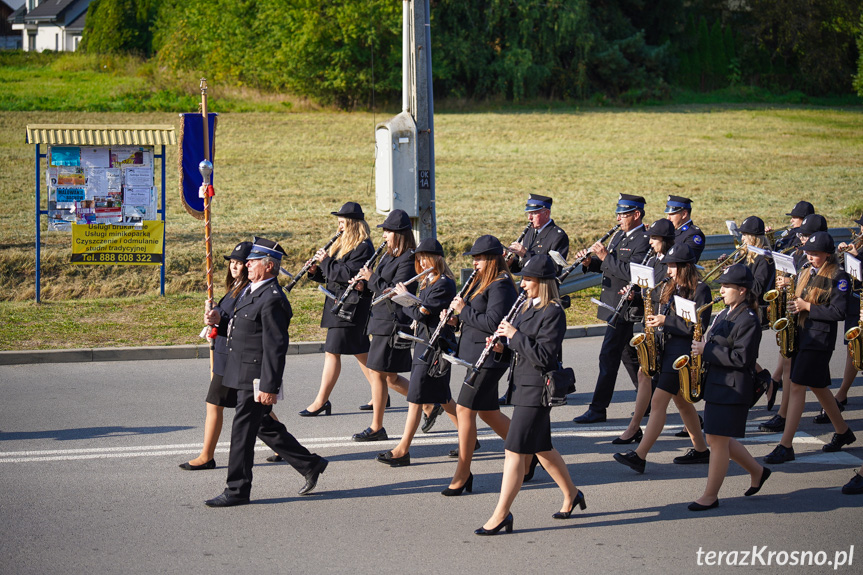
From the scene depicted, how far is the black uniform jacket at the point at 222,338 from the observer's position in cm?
718

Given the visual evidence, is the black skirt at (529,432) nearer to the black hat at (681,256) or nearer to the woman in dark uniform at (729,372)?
the woman in dark uniform at (729,372)

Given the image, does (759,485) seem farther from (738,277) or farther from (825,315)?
(825,315)

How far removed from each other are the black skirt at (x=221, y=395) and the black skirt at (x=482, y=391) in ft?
5.83

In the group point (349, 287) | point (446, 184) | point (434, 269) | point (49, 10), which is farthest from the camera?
point (49, 10)

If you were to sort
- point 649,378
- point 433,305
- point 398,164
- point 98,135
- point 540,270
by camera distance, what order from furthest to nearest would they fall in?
point 98,135
point 398,164
point 649,378
point 433,305
point 540,270

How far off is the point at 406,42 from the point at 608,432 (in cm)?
572

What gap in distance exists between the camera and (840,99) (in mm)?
55969

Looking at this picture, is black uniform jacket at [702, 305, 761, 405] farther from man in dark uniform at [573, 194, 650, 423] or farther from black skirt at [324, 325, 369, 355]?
black skirt at [324, 325, 369, 355]

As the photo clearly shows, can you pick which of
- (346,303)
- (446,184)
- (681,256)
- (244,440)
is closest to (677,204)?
(681,256)

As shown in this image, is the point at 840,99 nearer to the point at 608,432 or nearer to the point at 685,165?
the point at 685,165

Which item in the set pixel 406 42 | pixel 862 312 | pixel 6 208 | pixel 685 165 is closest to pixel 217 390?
pixel 862 312

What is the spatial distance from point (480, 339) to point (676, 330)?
1.69 meters

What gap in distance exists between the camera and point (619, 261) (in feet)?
30.1

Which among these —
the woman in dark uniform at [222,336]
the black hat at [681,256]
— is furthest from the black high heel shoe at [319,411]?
the black hat at [681,256]
